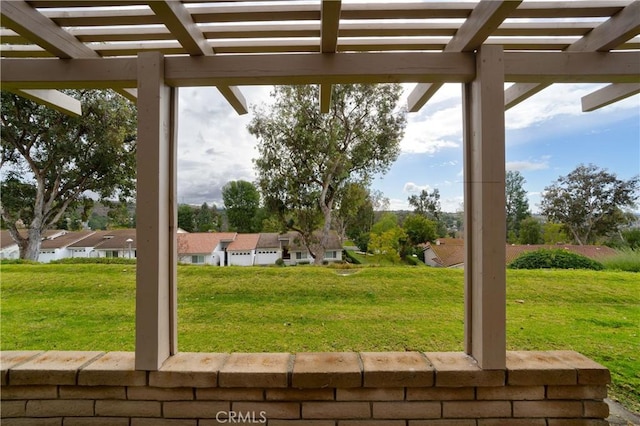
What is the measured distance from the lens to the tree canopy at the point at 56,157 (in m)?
3.29

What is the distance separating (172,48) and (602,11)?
1.77m

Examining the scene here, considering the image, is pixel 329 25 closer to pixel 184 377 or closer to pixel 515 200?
pixel 184 377

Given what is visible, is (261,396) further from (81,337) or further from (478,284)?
(81,337)

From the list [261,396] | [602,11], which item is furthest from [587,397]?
[602,11]

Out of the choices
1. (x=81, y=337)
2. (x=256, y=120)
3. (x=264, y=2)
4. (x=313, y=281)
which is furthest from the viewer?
(x=256, y=120)

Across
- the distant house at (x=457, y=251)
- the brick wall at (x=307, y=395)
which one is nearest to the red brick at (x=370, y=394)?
the brick wall at (x=307, y=395)

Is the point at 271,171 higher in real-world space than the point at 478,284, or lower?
higher

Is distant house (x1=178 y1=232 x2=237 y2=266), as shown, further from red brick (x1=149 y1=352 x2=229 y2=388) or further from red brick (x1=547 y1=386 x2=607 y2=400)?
red brick (x1=547 y1=386 x2=607 y2=400)

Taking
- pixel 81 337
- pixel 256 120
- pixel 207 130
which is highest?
pixel 256 120

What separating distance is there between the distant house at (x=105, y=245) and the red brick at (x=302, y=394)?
2144 mm

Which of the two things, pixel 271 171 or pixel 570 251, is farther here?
pixel 271 171

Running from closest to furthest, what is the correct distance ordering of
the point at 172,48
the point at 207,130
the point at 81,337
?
1. the point at 172,48
2. the point at 81,337
3. the point at 207,130

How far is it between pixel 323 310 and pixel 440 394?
4.74ft

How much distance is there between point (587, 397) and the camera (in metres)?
1.07
